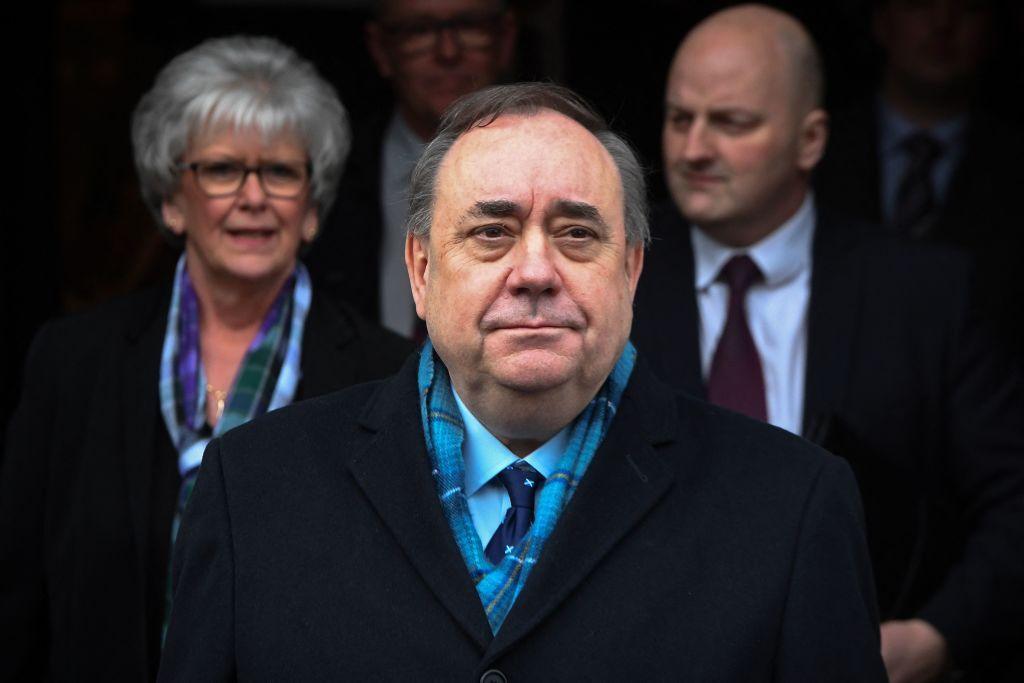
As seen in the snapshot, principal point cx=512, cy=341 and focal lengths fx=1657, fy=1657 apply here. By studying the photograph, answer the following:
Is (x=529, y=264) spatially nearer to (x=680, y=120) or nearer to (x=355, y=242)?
(x=680, y=120)

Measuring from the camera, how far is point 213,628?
2.44m

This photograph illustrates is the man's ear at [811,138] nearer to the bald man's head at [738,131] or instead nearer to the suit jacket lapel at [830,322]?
the bald man's head at [738,131]

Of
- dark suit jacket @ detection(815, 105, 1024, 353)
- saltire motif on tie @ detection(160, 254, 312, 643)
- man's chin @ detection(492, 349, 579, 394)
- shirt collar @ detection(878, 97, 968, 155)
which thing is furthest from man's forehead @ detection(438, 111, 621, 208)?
shirt collar @ detection(878, 97, 968, 155)

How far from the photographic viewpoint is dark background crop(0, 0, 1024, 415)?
5168mm

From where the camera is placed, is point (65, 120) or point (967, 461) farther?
point (65, 120)

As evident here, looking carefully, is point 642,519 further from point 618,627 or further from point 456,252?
point 456,252

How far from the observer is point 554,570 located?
2416mm

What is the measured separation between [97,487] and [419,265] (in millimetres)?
967

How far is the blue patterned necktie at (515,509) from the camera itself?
2.50 metres

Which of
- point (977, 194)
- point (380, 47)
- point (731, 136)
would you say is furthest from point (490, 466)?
point (977, 194)

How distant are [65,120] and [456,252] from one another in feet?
10.3

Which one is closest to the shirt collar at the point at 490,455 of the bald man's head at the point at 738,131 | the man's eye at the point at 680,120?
the bald man's head at the point at 738,131

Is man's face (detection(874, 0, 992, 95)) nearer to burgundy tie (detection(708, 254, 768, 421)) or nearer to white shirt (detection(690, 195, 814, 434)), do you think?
white shirt (detection(690, 195, 814, 434))

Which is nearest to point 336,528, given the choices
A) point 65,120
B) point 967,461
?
point 967,461
